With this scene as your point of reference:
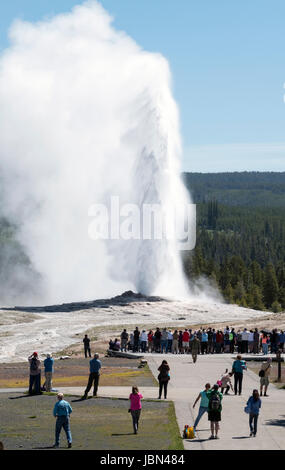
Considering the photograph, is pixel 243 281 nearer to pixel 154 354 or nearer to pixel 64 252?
pixel 64 252

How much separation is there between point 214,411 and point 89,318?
55.0 metres

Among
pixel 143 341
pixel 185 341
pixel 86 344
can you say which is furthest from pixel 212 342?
pixel 86 344

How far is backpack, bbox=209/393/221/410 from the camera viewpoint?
765 inches

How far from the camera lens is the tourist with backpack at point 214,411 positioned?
19094 millimetres

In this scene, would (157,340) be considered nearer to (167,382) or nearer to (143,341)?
(143,341)

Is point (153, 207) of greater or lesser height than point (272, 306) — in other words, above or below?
above

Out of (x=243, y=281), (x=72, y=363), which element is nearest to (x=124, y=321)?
(x=72, y=363)

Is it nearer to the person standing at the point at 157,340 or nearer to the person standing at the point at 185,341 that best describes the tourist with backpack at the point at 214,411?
the person standing at the point at 185,341

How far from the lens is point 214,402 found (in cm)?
1955


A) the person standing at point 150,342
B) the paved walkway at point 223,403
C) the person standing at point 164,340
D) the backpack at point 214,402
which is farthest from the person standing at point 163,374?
the person standing at point 150,342
